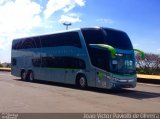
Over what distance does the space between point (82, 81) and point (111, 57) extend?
299 cm

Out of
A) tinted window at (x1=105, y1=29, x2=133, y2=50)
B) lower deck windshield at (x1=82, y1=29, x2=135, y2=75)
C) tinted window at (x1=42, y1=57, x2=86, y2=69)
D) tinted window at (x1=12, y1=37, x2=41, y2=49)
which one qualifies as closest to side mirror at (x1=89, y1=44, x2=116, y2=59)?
lower deck windshield at (x1=82, y1=29, x2=135, y2=75)

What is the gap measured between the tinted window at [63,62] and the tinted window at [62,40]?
2.98 ft

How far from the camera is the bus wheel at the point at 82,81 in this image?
789 inches

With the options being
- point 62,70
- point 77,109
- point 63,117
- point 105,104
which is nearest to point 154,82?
→ point 62,70

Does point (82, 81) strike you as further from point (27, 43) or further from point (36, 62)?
point (27, 43)

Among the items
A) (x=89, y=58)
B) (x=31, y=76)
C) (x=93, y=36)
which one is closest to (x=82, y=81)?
(x=89, y=58)

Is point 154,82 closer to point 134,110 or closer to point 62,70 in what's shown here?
point 62,70

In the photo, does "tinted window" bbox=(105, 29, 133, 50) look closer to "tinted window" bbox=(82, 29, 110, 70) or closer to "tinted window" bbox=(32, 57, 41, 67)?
"tinted window" bbox=(82, 29, 110, 70)

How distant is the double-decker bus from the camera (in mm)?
18297

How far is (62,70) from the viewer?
22.2 m

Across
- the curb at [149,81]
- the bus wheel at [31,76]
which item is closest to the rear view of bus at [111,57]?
the curb at [149,81]

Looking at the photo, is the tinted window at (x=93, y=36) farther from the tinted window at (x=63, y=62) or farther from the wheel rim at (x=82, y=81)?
the wheel rim at (x=82, y=81)

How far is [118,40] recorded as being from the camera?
1905 centimetres

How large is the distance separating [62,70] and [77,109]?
10325 mm
